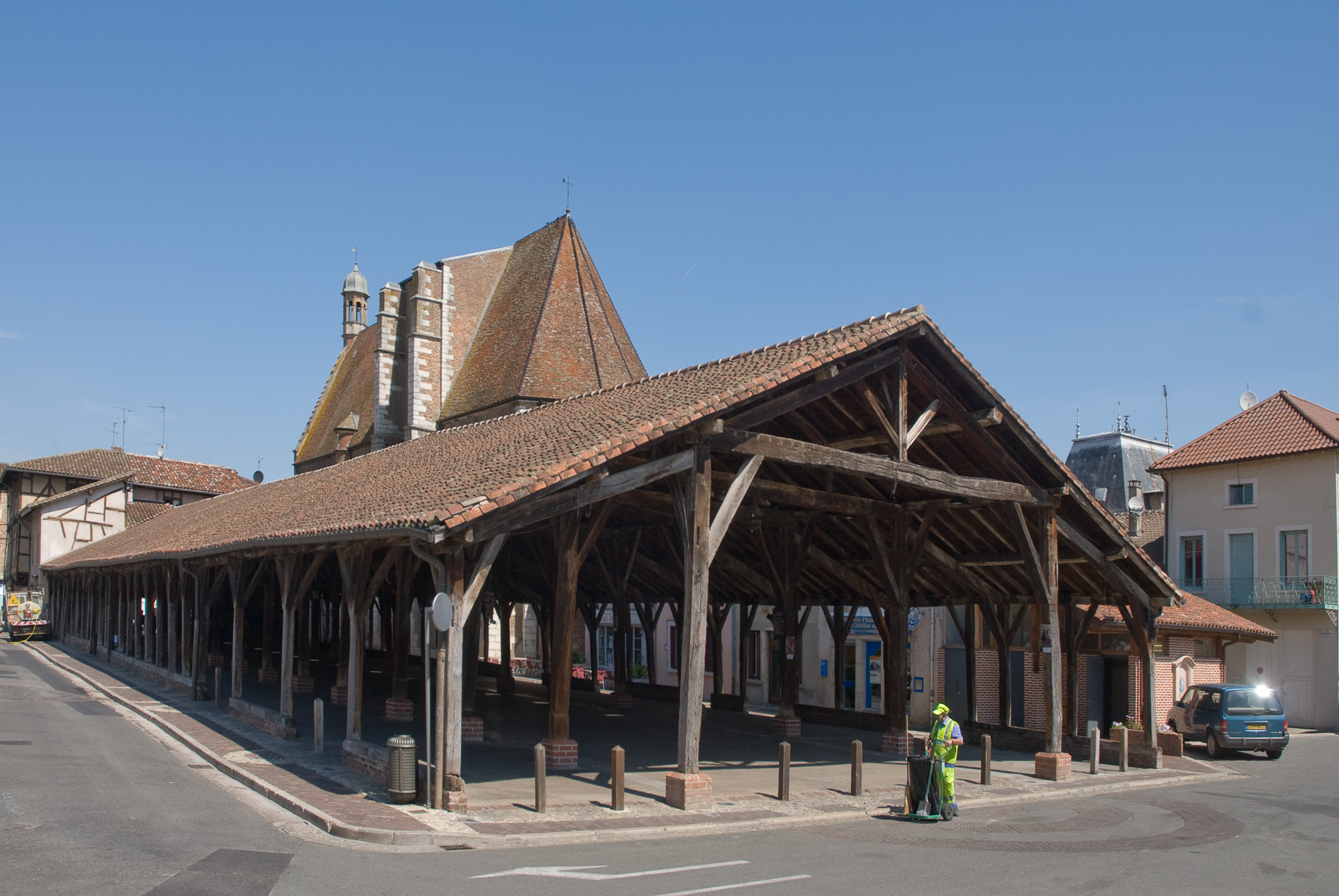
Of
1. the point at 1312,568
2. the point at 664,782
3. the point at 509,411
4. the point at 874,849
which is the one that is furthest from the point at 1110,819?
the point at 509,411

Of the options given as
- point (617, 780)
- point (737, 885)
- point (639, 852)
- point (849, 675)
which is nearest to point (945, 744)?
point (617, 780)

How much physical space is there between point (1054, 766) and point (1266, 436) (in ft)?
58.9

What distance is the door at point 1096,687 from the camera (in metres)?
23.1

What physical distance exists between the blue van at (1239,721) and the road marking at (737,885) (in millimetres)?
14376

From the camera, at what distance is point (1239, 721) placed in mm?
19562

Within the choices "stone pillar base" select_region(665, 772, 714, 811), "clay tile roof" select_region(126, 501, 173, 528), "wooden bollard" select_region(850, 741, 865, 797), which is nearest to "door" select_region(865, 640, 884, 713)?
"wooden bollard" select_region(850, 741, 865, 797)

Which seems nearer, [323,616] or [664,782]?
[664,782]

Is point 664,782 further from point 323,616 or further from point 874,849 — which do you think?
point 323,616

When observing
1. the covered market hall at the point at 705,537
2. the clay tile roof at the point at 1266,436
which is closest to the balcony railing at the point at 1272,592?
the clay tile roof at the point at 1266,436

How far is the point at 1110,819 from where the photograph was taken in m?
11.9

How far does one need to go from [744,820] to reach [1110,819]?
4.26 m

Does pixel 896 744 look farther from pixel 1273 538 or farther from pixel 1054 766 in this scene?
pixel 1273 538

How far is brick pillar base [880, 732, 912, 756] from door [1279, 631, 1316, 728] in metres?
15.0

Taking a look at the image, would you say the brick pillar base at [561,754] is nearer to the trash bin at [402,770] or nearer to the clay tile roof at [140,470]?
the trash bin at [402,770]
